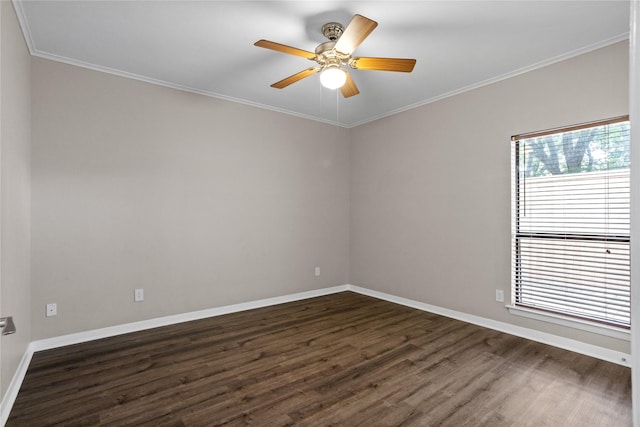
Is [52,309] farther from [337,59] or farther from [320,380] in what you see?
[337,59]

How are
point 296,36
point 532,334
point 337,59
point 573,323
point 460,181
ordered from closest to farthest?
point 337,59 → point 296,36 → point 573,323 → point 532,334 → point 460,181

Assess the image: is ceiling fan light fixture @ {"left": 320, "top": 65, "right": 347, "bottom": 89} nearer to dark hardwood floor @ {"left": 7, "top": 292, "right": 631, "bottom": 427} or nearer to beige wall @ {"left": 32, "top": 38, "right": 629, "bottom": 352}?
beige wall @ {"left": 32, "top": 38, "right": 629, "bottom": 352}

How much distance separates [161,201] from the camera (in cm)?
369

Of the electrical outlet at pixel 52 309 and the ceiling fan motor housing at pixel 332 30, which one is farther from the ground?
the ceiling fan motor housing at pixel 332 30

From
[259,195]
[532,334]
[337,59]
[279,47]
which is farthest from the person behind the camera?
[259,195]

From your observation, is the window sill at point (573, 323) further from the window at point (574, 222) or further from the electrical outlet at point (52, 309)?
the electrical outlet at point (52, 309)

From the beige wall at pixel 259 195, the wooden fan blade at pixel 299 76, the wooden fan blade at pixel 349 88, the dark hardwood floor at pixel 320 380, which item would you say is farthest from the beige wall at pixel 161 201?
the wooden fan blade at pixel 349 88

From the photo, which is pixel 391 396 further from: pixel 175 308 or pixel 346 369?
pixel 175 308

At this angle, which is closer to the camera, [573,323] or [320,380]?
[320,380]

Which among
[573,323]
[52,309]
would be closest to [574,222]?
[573,323]

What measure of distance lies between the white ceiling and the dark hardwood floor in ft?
8.64

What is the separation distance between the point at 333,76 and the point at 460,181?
212 cm

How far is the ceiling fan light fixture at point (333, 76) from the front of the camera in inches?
102

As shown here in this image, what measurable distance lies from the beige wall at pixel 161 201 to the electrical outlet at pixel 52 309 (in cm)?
4
